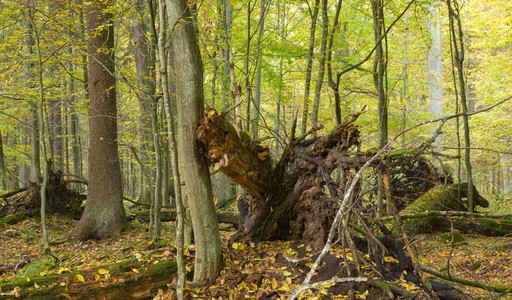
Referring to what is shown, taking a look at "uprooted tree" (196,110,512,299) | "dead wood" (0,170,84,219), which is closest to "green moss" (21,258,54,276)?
"uprooted tree" (196,110,512,299)

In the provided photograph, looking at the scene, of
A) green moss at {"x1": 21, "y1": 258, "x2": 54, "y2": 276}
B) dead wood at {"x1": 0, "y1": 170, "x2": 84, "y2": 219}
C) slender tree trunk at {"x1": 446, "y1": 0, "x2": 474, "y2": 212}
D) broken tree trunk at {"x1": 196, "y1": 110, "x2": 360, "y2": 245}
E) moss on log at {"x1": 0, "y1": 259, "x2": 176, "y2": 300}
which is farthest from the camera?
dead wood at {"x1": 0, "y1": 170, "x2": 84, "y2": 219}

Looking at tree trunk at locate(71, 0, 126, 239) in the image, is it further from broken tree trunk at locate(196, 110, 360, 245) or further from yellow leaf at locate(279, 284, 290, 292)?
yellow leaf at locate(279, 284, 290, 292)

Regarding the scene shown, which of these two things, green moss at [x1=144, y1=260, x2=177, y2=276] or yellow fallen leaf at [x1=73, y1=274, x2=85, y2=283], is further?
green moss at [x1=144, y1=260, x2=177, y2=276]

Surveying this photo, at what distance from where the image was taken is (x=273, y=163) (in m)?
4.64

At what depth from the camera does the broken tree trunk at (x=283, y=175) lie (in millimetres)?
3631

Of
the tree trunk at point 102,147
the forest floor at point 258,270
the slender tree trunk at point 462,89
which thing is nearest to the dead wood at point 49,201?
the tree trunk at point 102,147

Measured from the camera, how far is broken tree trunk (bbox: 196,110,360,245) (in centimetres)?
363

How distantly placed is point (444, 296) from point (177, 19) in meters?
3.70

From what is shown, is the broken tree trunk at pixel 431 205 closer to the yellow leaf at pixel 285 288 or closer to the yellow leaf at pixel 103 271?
the yellow leaf at pixel 285 288

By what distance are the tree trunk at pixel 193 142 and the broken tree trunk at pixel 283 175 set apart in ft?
0.47

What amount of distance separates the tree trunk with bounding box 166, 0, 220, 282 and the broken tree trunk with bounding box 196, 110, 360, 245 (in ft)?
0.47

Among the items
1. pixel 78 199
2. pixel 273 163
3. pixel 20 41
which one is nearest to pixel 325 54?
pixel 273 163

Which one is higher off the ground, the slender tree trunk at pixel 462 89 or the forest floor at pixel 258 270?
the slender tree trunk at pixel 462 89

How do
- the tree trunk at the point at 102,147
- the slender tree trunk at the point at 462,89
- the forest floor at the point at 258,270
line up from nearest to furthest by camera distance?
the forest floor at the point at 258,270
the slender tree trunk at the point at 462,89
the tree trunk at the point at 102,147
